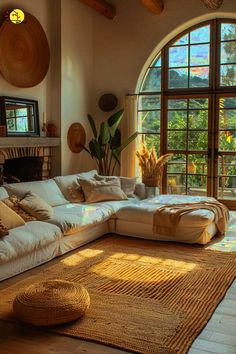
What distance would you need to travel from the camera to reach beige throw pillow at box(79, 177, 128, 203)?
5.66 metres

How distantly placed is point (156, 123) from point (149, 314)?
198 inches

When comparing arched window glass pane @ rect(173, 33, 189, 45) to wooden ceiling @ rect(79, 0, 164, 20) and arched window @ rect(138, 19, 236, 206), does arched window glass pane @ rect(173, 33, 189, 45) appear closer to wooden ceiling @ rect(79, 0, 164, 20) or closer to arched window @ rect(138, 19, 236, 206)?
arched window @ rect(138, 19, 236, 206)

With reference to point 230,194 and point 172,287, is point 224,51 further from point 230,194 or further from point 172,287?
point 172,287

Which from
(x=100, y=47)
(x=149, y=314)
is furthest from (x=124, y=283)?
(x=100, y=47)

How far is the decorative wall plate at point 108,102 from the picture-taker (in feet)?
25.2

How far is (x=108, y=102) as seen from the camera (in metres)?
7.71

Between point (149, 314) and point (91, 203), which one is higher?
point (91, 203)

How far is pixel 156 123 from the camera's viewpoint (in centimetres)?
760

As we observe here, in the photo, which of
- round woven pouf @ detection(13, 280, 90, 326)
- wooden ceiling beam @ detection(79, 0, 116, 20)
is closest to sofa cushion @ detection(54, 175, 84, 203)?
round woven pouf @ detection(13, 280, 90, 326)

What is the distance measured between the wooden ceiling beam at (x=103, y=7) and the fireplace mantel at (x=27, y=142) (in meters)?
2.36

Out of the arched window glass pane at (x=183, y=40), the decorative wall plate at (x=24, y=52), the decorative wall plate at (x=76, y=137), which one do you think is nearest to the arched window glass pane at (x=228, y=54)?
the arched window glass pane at (x=183, y=40)

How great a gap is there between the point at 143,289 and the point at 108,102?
15.8 ft

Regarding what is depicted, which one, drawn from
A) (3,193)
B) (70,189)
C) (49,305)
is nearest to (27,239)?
(3,193)

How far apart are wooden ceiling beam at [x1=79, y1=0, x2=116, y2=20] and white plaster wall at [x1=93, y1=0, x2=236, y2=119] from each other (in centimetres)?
14
